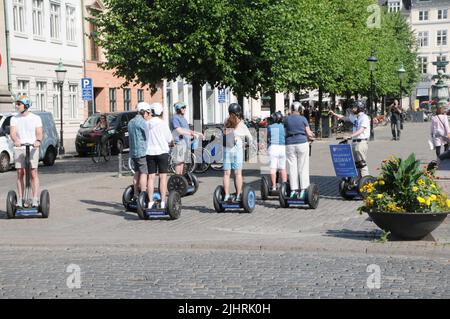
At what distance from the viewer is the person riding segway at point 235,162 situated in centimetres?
1261

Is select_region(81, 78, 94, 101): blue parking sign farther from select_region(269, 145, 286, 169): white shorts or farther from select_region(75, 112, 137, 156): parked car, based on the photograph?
select_region(269, 145, 286, 169): white shorts

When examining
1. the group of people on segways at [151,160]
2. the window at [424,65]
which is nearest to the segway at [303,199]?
the group of people on segways at [151,160]

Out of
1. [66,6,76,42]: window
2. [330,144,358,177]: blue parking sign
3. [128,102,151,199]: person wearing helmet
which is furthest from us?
[66,6,76,42]: window

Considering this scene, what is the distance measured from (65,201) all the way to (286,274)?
7.82m

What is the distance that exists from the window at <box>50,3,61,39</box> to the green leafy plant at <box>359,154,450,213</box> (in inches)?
1279

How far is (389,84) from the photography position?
198 feet

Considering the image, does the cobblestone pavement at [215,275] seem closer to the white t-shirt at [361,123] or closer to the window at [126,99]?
the white t-shirt at [361,123]

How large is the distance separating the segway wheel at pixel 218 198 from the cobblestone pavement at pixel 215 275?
3.23 meters

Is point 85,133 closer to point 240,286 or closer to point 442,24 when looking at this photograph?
point 240,286

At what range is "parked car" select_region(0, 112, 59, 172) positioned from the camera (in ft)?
76.8

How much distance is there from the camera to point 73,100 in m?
41.9

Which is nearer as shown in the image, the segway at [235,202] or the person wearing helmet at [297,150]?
the segway at [235,202]

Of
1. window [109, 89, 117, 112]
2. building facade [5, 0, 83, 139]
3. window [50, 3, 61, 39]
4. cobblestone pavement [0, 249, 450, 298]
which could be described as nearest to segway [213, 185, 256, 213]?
cobblestone pavement [0, 249, 450, 298]
